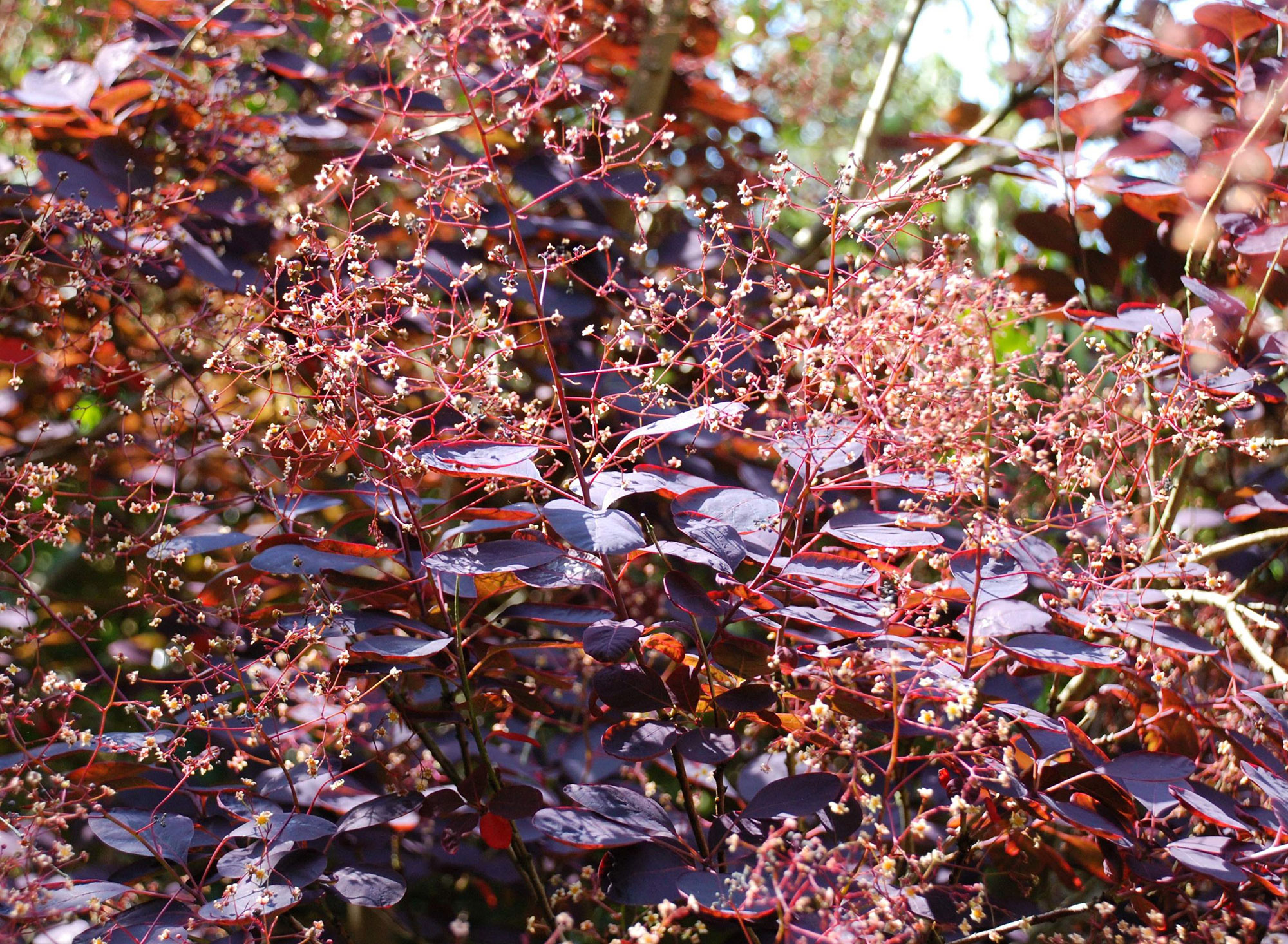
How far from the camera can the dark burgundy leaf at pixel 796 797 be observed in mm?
911

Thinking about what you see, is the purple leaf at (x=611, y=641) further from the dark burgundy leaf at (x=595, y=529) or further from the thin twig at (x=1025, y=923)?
the thin twig at (x=1025, y=923)

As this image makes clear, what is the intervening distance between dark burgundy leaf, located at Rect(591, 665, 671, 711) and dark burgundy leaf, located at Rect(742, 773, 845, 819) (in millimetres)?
129

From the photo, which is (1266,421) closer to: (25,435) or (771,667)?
(771,667)

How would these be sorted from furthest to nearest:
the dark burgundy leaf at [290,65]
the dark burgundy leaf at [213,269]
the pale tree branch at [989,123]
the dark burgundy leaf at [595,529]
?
the pale tree branch at [989,123] → the dark burgundy leaf at [290,65] → the dark burgundy leaf at [213,269] → the dark burgundy leaf at [595,529]

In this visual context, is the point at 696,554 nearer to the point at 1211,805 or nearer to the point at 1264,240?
the point at 1211,805

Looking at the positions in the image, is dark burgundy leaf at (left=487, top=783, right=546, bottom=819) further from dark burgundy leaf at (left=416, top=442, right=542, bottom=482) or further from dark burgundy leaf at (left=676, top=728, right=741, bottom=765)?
dark burgundy leaf at (left=416, top=442, right=542, bottom=482)

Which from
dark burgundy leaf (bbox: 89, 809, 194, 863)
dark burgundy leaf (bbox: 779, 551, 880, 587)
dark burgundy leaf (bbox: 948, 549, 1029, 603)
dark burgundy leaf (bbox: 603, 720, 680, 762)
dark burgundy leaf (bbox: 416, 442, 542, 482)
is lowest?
dark burgundy leaf (bbox: 89, 809, 194, 863)

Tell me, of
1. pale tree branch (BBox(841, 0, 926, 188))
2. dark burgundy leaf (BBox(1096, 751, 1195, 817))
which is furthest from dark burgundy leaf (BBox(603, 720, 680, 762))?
pale tree branch (BBox(841, 0, 926, 188))

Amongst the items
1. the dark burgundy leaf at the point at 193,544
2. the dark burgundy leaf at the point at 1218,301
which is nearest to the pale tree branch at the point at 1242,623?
the dark burgundy leaf at the point at 1218,301

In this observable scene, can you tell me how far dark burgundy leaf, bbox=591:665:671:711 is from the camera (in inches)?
38.3

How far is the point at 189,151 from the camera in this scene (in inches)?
67.1

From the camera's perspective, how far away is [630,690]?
0.98m

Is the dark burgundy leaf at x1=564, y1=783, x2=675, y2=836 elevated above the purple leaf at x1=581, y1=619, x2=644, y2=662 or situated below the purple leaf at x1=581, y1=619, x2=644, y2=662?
below

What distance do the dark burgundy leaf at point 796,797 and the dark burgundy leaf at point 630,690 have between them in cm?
13
